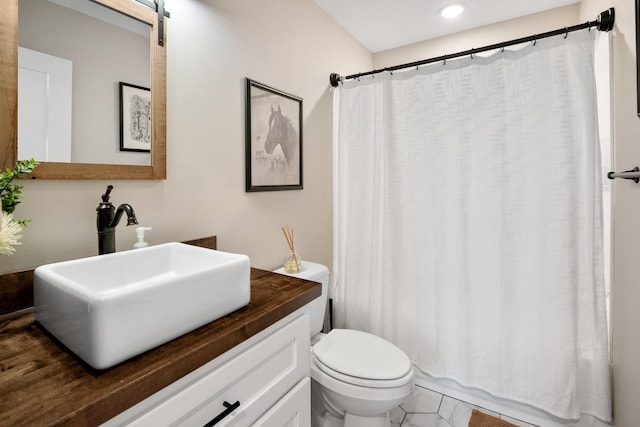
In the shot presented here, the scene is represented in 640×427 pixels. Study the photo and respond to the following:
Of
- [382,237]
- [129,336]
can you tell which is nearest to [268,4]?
[382,237]

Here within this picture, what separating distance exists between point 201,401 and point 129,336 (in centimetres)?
21

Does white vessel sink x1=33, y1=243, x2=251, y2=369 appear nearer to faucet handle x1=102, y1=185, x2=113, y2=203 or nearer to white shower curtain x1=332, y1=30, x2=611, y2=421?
faucet handle x1=102, y1=185, x2=113, y2=203

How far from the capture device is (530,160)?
1.58 m

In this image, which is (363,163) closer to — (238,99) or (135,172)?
(238,99)

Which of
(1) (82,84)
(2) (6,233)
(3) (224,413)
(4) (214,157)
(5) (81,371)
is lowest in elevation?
(3) (224,413)

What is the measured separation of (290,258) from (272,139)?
2.18 feet

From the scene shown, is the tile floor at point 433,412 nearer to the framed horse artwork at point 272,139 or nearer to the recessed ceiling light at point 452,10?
the framed horse artwork at point 272,139

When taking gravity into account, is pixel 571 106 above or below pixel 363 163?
above

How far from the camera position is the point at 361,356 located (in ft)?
4.88

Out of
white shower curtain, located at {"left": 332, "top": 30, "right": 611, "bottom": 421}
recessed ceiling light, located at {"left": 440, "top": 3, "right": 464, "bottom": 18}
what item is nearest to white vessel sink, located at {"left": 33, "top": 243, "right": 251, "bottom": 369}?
white shower curtain, located at {"left": 332, "top": 30, "right": 611, "bottom": 421}

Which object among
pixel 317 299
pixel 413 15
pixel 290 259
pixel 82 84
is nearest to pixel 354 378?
pixel 317 299

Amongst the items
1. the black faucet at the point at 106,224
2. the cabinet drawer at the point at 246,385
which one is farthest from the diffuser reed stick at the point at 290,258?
Answer: the black faucet at the point at 106,224

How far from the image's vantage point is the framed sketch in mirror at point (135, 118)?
107 cm

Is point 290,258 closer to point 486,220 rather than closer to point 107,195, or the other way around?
point 107,195
